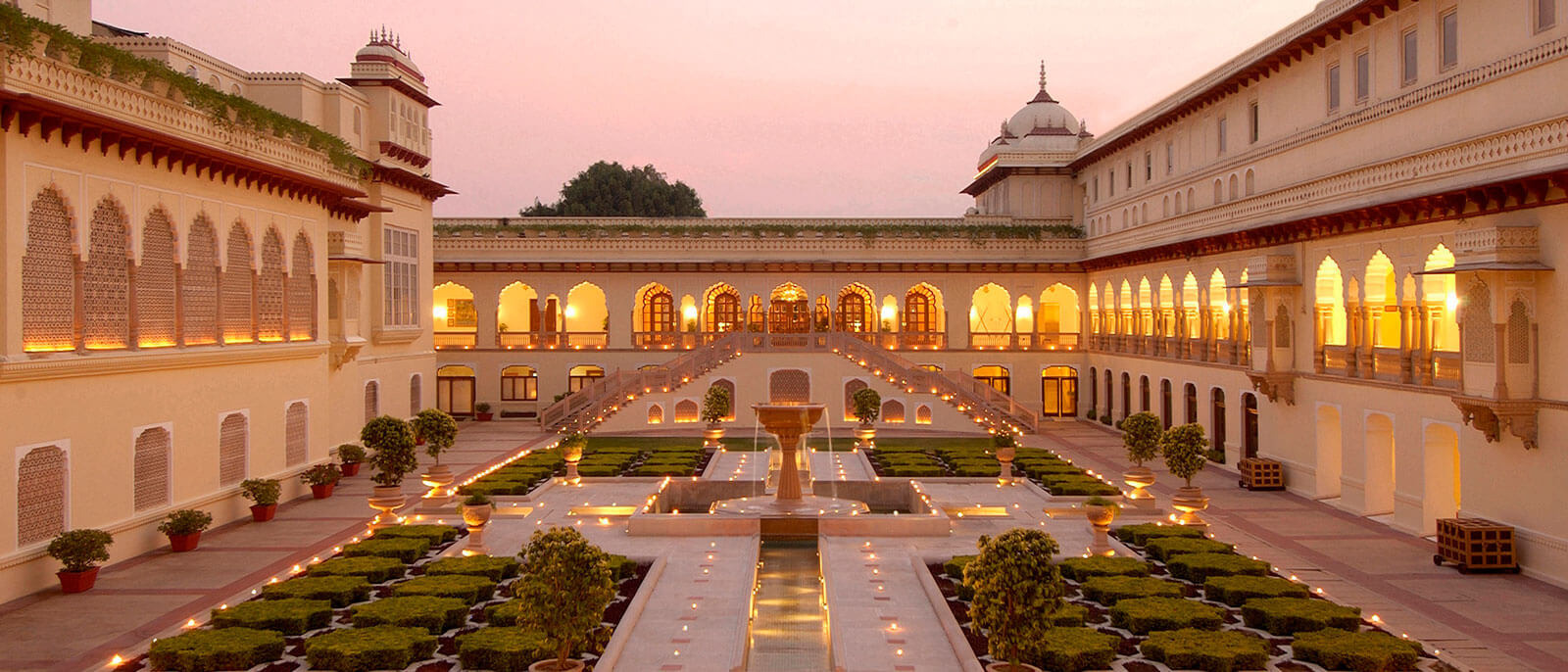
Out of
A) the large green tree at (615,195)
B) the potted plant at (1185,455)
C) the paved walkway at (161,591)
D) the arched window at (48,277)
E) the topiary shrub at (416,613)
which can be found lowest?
the paved walkway at (161,591)

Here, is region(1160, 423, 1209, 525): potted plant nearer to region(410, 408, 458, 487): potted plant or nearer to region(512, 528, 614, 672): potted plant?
region(512, 528, 614, 672): potted plant

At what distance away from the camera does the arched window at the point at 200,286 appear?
20344 mm

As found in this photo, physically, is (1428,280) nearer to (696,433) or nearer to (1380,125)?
(1380,125)

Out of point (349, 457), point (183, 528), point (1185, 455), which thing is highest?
point (1185, 455)

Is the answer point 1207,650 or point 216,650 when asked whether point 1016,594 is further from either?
point 216,650

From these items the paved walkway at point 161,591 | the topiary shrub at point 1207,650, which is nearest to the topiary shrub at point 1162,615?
the topiary shrub at point 1207,650

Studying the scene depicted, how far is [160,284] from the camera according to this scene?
19531 mm

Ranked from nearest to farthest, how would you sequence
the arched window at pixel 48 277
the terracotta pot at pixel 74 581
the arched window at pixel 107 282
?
the terracotta pot at pixel 74 581 < the arched window at pixel 48 277 < the arched window at pixel 107 282

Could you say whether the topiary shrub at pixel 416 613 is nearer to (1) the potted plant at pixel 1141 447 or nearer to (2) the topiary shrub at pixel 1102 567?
(2) the topiary shrub at pixel 1102 567

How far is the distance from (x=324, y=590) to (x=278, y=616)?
1.21 m

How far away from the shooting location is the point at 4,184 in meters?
15.4

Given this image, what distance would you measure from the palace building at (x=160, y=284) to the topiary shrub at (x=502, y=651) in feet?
24.5

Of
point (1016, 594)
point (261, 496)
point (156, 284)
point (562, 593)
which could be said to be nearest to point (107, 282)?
point (156, 284)

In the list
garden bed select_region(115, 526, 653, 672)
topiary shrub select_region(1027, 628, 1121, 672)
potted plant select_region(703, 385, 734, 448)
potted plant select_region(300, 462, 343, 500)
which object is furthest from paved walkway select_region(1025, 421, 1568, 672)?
potted plant select_region(300, 462, 343, 500)
